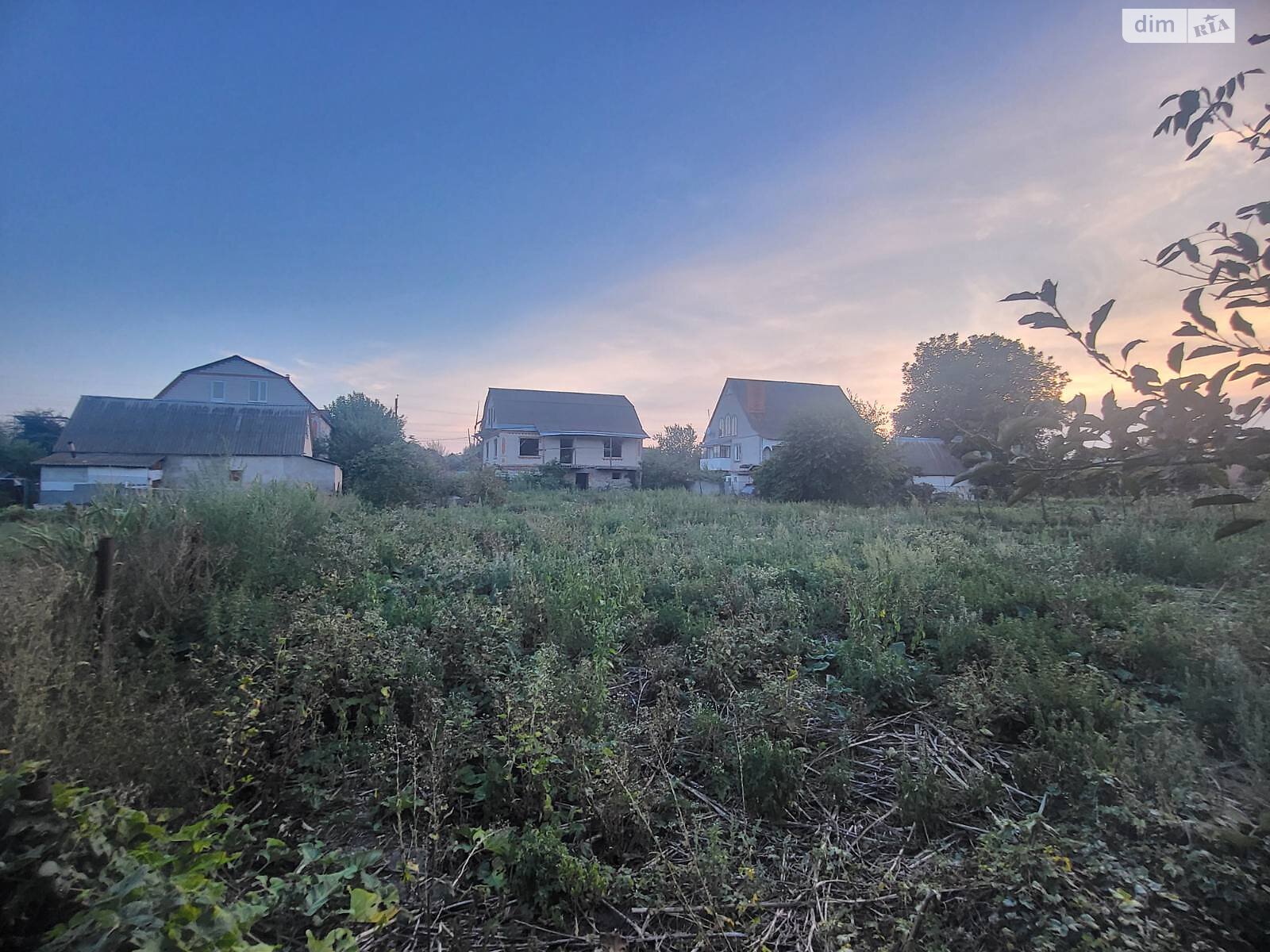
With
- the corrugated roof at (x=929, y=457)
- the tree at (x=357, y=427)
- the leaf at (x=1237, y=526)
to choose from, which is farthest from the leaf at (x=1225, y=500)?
the corrugated roof at (x=929, y=457)

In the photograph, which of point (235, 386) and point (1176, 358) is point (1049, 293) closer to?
point (1176, 358)

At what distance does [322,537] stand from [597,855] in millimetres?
4967

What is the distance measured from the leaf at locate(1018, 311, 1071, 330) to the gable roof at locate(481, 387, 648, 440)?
2871cm

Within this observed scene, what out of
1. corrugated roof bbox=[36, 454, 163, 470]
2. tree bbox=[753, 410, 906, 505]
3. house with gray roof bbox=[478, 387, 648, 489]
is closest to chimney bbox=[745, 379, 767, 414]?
house with gray roof bbox=[478, 387, 648, 489]

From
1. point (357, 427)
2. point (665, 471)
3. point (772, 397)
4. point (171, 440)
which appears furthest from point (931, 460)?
point (171, 440)

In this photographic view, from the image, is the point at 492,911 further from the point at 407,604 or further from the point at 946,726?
the point at 407,604

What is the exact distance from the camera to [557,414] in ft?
100

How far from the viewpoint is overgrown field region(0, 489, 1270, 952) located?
5.53 feet


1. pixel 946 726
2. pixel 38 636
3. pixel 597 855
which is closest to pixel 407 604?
pixel 38 636

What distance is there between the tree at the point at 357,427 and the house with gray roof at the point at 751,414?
60.8ft

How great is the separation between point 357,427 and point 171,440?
7418 mm

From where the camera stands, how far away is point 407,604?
468cm

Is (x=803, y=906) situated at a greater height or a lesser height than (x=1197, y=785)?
lesser

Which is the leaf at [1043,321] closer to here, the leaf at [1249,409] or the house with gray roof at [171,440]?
the leaf at [1249,409]
